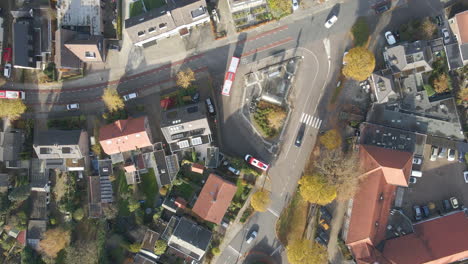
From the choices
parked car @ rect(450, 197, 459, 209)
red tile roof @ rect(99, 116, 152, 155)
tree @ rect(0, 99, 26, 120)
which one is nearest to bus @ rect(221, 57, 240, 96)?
red tile roof @ rect(99, 116, 152, 155)

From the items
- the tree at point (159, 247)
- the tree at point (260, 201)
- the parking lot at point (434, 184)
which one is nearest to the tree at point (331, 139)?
the tree at point (260, 201)

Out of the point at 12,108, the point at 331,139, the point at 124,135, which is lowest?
the point at 124,135

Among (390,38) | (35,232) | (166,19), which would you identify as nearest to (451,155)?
(390,38)

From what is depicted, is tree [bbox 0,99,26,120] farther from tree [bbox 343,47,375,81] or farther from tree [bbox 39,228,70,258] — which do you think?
tree [bbox 343,47,375,81]

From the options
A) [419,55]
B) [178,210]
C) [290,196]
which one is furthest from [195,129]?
[419,55]

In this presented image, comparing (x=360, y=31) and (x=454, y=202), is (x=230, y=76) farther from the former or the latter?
(x=454, y=202)

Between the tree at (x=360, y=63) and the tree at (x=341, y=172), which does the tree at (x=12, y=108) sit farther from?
the tree at (x=360, y=63)
